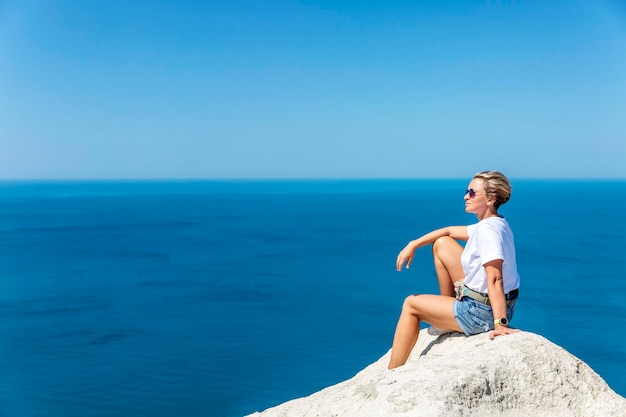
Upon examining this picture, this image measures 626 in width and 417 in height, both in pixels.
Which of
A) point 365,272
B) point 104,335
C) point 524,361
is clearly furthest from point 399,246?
point 524,361

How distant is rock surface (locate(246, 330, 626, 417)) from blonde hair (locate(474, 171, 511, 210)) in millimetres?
1269

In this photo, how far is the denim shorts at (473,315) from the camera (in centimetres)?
528

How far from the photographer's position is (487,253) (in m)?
4.98

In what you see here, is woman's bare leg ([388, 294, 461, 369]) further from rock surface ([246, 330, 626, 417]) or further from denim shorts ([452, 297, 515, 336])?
rock surface ([246, 330, 626, 417])

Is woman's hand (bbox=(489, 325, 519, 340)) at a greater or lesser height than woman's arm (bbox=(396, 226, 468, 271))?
lesser

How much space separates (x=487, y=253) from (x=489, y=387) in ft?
3.74

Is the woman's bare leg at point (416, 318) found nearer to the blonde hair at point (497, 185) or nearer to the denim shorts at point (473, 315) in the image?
the denim shorts at point (473, 315)

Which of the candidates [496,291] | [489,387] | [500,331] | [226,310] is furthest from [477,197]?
[226,310]

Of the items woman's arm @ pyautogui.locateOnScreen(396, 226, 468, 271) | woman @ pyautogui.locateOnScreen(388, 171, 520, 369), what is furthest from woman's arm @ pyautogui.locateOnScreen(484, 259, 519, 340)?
woman's arm @ pyautogui.locateOnScreen(396, 226, 468, 271)

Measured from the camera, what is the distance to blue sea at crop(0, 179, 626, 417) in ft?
92.5

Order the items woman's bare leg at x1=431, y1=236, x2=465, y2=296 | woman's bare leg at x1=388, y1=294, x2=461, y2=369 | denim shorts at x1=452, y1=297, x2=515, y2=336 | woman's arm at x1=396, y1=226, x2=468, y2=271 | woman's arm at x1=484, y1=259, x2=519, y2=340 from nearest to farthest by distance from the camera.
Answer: woman's arm at x1=484, y1=259, x2=519, y2=340 < denim shorts at x1=452, y1=297, x2=515, y2=336 < woman's bare leg at x1=388, y1=294, x2=461, y2=369 < woman's bare leg at x1=431, y1=236, x2=465, y2=296 < woman's arm at x1=396, y1=226, x2=468, y2=271

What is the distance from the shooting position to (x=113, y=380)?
28.6 metres

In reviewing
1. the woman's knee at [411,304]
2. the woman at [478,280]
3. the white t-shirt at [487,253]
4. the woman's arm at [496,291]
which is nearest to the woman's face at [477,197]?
the woman at [478,280]

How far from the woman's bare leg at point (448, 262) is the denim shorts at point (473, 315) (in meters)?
0.45
